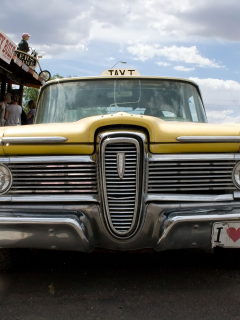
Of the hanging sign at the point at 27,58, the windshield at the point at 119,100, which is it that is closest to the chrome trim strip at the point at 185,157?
the windshield at the point at 119,100

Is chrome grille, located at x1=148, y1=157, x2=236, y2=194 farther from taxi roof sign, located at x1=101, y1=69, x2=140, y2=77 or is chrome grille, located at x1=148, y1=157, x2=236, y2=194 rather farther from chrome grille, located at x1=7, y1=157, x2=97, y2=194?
taxi roof sign, located at x1=101, y1=69, x2=140, y2=77

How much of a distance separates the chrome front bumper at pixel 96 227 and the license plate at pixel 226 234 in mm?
43

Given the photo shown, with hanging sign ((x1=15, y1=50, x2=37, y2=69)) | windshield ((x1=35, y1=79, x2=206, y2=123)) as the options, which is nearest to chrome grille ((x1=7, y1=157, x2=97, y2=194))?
windshield ((x1=35, y1=79, x2=206, y2=123))

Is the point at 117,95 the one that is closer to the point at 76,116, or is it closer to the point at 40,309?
the point at 76,116

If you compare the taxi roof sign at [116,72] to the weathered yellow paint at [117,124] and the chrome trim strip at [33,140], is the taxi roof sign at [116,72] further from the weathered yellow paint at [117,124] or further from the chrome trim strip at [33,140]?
the chrome trim strip at [33,140]

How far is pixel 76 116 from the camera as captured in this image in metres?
4.30

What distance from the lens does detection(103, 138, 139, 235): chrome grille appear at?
2.91 m

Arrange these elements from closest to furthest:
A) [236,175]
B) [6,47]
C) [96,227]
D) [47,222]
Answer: [47,222] < [96,227] < [236,175] < [6,47]

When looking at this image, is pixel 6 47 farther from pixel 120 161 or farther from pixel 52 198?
pixel 120 161

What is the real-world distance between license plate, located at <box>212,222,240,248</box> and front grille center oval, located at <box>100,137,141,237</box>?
0.60m

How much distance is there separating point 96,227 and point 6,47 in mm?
8253

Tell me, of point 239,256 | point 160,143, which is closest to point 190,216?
point 160,143

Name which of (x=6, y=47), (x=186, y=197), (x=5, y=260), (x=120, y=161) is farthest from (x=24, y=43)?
(x=186, y=197)

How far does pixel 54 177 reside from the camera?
9.92 feet
